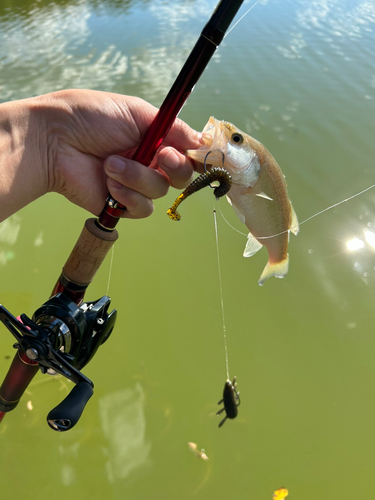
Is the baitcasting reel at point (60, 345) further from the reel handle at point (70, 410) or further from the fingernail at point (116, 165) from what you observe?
the fingernail at point (116, 165)

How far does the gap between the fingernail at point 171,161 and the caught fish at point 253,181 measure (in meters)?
0.06

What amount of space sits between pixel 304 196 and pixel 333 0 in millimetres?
5757

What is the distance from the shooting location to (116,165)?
1.43 metres

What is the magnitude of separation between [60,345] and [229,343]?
1.44m

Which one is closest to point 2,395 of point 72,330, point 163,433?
point 72,330

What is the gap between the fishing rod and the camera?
107 cm

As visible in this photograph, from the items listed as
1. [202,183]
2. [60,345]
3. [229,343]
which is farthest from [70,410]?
[229,343]

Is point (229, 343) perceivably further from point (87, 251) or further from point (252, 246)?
point (87, 251)

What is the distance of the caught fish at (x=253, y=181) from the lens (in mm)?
1510

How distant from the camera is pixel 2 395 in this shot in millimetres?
1437

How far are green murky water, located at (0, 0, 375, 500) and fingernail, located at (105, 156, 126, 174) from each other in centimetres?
133

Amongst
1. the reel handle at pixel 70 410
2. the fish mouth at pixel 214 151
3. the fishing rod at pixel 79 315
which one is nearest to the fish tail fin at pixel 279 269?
the fish mouth at pixel 214 151

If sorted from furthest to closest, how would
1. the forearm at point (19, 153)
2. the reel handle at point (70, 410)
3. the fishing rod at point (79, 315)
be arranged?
the forearm at point (19, 153) < the fishing rod at point (79, 315) < the reel handle at point (70, 410)

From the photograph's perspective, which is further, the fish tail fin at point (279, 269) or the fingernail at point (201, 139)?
the fish tail fin at point (279, 269)
